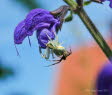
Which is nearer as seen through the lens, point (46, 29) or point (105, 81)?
point (105, 81)

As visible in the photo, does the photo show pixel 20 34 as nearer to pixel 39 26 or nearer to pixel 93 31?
pixel 39 26

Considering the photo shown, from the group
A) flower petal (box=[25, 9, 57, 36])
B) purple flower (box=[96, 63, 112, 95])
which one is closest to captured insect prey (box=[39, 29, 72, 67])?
flower petal (box=[25, 9, 57, 36])

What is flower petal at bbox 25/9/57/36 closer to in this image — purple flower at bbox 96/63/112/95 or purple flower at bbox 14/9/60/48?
purple flower at bbox 14/9/60/48

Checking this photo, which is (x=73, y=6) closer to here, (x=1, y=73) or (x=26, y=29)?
(x=26, y=29)

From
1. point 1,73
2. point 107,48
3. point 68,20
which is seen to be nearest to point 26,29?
point 68,20

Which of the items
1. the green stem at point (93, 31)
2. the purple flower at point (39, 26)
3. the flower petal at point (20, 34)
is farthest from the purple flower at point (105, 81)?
the flower petal at point (20, 34)

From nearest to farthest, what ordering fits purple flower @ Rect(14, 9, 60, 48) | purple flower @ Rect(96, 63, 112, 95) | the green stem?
purple flower @ Rect(96, 63, 112, 95) < the green stem < purple flower @ Rect(14, 9, 60, 48)

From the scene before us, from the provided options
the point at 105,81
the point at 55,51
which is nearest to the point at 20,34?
the point at 55,51
